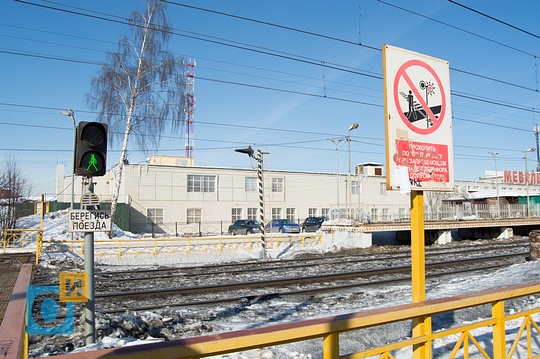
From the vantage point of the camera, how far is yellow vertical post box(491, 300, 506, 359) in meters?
3.84

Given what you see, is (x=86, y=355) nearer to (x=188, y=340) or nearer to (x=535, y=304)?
(x=188, y=340)

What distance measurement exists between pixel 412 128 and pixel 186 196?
40.5 m

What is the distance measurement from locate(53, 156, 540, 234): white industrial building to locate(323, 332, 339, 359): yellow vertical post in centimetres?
2978

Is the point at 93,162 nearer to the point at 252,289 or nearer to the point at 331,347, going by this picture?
the point at 331,347

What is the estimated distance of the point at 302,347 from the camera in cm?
578

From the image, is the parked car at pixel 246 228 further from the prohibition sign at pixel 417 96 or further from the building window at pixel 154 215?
the prohibition sign at pixel 417 96

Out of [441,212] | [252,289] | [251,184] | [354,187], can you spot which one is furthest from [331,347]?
[354,187]

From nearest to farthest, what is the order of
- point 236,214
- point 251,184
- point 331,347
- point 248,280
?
1. point 331,347
2. point 248,280
3. point 236,214
4. point 251,184

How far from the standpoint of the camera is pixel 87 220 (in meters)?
5.70

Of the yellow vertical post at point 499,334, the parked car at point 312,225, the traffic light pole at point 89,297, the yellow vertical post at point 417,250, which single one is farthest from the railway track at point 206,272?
the parked car at point 312,225

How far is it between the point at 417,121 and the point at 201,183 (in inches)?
1617

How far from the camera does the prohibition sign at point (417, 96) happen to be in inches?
165

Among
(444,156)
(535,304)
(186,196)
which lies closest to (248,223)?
(186,196)

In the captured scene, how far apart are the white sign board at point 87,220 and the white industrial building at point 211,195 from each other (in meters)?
27.4
